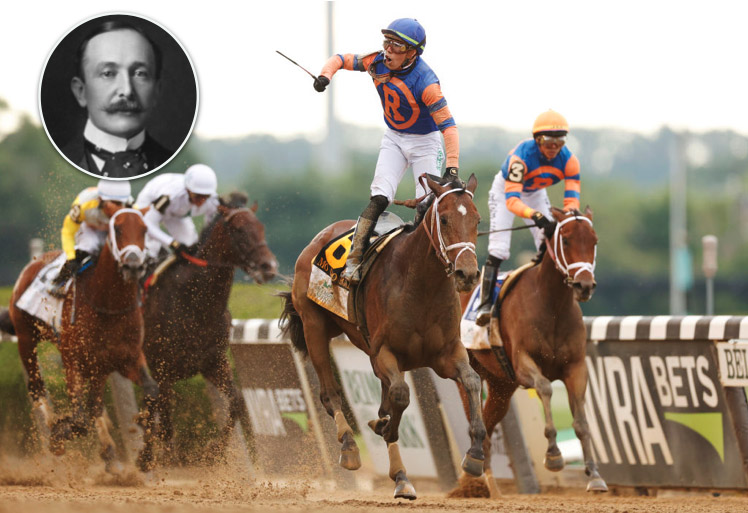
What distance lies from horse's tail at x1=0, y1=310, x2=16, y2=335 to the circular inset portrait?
2834mm

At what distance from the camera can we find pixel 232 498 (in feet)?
24.8

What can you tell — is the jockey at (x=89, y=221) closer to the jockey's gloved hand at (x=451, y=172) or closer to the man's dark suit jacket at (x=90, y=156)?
the man's dark suit jacket at (x=90, y=156)

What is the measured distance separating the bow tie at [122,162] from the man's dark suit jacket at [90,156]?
1.3 inches

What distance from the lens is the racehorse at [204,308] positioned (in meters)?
10.1

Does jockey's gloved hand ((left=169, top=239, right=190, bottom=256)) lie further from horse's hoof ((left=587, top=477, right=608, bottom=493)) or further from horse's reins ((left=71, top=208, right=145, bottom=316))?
horse's hoof ((left=587, top=477, right=608, bottom=493))

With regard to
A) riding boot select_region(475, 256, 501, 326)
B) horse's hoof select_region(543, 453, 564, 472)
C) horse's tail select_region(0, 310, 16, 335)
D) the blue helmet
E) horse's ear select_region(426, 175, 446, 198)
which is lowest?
horse's hoof select_region(543, 453, 564, 472)

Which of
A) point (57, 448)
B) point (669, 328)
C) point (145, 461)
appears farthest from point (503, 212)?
point (57, 448)

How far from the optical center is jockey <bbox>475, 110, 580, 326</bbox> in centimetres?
909

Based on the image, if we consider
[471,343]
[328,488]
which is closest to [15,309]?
[328,488]

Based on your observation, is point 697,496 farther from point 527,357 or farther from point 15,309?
point 15,309

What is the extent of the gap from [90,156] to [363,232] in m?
3.30

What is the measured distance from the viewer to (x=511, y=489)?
32.6 feet

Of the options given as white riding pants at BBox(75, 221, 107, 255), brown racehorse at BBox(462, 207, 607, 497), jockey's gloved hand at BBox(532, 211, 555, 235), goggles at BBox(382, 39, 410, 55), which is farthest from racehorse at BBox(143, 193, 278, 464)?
goggles at BBox(382, 39, 410, 55)

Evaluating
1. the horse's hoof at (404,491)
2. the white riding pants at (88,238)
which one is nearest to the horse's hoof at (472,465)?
the horse's hoof at (404,491)
